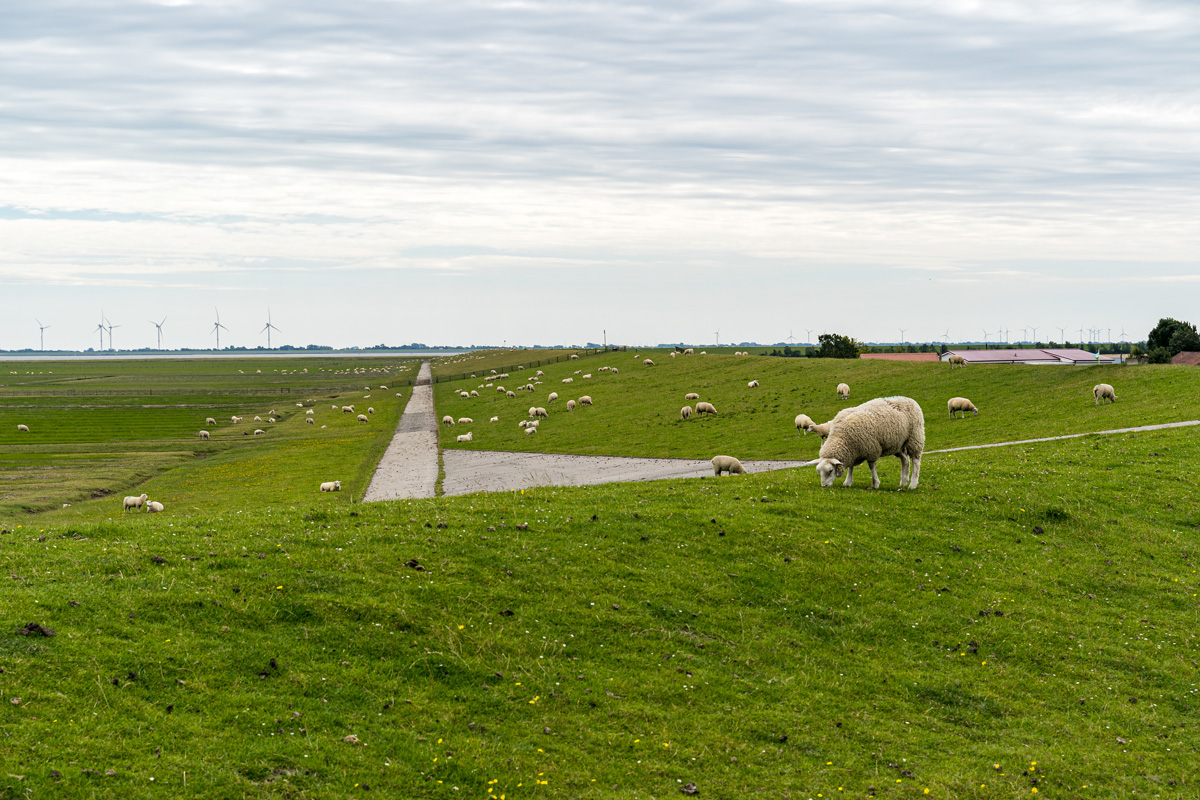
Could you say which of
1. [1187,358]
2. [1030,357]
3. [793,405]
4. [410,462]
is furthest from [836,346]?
[410,462]

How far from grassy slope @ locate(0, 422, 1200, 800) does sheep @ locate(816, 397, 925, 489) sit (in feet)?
11.0

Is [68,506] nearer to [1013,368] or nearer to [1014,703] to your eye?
[1014,703]

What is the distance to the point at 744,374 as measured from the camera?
94438mm

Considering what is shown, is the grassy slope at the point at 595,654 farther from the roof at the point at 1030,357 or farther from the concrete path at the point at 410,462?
the roof at the point at 1030,357

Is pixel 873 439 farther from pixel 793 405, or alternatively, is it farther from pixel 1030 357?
pixel 1030 357

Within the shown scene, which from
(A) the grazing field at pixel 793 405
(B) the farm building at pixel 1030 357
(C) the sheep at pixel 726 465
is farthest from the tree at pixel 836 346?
(C) the sheep at pixel 726 465

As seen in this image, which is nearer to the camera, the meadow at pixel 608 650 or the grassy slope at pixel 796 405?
the meadow at pixel 608 650

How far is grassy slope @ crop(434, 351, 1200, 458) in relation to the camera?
168 feet

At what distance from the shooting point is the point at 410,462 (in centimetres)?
6825

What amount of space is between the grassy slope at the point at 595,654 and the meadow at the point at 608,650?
0.06m

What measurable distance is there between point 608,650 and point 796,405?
190 feet

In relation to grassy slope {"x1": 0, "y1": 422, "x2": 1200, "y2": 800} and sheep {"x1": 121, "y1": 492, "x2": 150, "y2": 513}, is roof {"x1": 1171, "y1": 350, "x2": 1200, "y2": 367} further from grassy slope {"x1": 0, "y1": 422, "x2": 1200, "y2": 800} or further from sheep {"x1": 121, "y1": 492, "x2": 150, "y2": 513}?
sheep {"x1": 121, "y1": 492, "x2": 150, "y2": 513}

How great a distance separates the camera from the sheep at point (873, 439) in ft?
85.5

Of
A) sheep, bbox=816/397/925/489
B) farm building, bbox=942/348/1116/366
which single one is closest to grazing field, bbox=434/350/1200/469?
sheep, bbox=816/397/925/489
